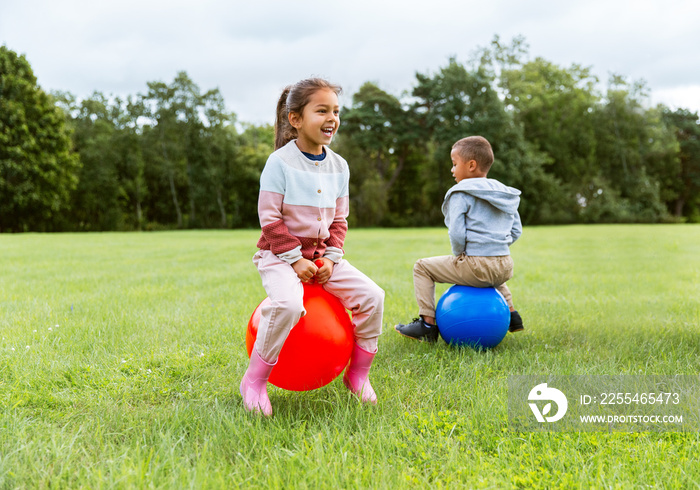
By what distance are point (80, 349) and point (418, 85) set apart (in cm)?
4111

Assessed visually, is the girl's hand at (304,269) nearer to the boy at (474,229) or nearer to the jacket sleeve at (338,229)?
the jacket sleeve at (338,229)

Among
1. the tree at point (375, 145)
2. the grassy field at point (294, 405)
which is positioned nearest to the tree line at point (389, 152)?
the tree at point (375, 145)

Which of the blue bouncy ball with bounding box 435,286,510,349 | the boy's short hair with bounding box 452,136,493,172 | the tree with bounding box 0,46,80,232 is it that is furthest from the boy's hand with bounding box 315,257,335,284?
the tree with bounding box 0,46,80,232

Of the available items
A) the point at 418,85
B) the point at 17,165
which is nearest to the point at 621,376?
the point at 17,165

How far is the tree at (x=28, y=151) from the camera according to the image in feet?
108

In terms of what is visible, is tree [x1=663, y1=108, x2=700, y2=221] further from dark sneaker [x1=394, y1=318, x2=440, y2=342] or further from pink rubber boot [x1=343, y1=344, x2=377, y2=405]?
pink rubber boot [x1=343, y1=344, x2=377, y2=405]

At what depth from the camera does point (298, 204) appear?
3.19m

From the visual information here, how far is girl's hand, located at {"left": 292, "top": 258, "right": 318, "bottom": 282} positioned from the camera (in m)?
3.10

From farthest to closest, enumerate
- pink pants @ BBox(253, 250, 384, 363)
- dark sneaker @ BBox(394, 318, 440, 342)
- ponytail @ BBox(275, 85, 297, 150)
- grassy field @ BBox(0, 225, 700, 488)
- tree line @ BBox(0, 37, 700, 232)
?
tree line @ BBox(0, 37, 700, 232) → dark sneaker @ BBox(394, 318, 440, 342) → ponytail @ BBox(275, 85, 297, 150) → pink pants @ BBox(253, 250, 384, 363) → grassy field @ BBox(0, 225, 700, 488)

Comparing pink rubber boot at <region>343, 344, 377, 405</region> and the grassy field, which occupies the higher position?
pink rubber boot at <region>343, 344, 377, 405</region>

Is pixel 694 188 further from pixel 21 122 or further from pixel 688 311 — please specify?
pixel 21 122

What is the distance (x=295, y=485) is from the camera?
2191 millimetres

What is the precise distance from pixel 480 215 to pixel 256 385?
8.30 ft

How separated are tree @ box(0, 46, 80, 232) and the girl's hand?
3646 centimetres
